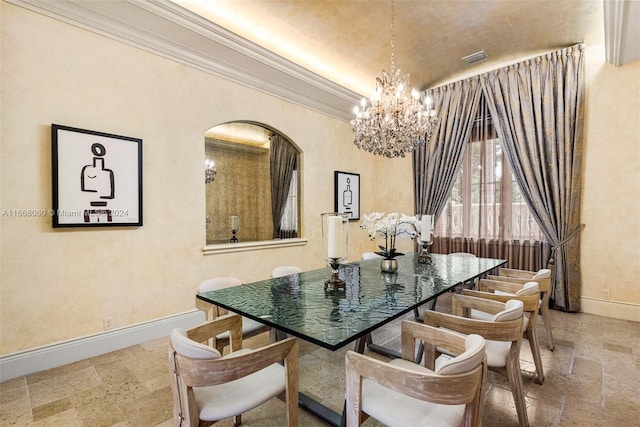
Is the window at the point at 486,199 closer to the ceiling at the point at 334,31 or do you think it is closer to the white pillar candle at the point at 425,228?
the ceiling at the point at 334,31

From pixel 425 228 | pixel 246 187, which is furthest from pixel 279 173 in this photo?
pixel 425 228

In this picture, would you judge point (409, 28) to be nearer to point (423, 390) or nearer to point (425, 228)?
point (425, 228)

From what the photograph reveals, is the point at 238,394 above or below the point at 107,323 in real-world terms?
above

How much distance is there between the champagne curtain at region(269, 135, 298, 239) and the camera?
470cm

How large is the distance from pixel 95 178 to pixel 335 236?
2.23 metres

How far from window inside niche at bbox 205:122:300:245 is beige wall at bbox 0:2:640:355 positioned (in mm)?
365

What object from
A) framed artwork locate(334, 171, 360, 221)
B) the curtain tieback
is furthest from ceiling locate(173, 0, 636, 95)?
the curtain tieback

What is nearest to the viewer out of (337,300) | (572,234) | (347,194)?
(337,300)

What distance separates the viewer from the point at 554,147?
3.85 m

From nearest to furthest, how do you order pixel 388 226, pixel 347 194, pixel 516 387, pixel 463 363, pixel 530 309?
pixel 463 363, pixel 516 387, pixel 530 309, pixel 388 226, pixel 347 194

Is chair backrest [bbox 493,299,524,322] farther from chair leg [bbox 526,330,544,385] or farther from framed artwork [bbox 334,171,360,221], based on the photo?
framed artwork [bbox 334,171,360,221]

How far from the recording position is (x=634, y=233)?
3.52 m

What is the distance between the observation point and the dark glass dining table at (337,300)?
140 centimetres

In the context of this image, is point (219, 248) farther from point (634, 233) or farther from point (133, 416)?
point (634, 233)
